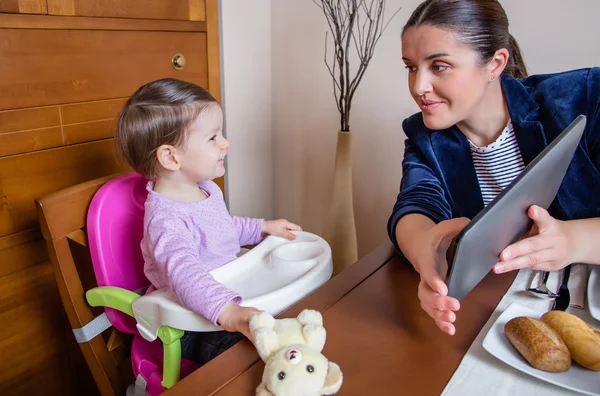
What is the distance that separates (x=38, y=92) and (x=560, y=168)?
115cm

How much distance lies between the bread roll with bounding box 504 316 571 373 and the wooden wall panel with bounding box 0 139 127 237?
1130 mm

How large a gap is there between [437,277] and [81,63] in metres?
1.08

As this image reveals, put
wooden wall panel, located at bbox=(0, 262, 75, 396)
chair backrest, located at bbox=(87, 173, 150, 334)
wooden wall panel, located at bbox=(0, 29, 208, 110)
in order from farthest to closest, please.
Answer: wooden wall panel, located at bbox=(0, 262, 75, 396) < wooden wall panel, located at bbox=(0, 29, 208, 110) < chair backrest, located at bbox=(87, 173, 150, 334)

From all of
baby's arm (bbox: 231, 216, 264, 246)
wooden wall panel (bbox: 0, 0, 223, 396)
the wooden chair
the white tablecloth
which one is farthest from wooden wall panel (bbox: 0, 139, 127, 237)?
the white tablecloth

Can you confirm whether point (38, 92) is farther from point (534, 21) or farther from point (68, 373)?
point (534, 21)

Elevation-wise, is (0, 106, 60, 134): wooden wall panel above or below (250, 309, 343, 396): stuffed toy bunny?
above

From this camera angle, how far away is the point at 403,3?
5.55 feet

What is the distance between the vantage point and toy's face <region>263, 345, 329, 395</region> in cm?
56

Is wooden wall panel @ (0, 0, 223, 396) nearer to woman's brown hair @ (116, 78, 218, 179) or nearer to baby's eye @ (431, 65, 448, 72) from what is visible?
woman's brown hair @ (116, 78, 218, 179)

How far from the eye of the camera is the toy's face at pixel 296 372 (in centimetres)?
56

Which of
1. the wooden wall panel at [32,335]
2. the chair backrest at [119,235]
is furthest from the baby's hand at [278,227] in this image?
the wooden wall panel at [32,335]

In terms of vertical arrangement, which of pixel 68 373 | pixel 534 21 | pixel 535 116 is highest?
pixel 534 21

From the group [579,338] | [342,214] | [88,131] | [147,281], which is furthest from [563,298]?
[88,131]

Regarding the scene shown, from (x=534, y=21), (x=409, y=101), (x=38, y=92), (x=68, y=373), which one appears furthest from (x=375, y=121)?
(x=68, y=373)
